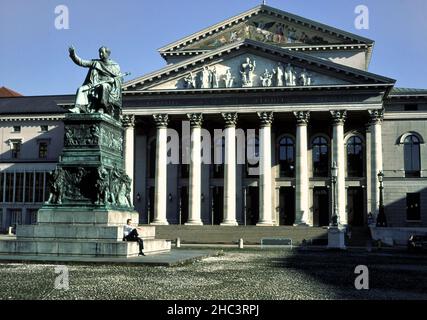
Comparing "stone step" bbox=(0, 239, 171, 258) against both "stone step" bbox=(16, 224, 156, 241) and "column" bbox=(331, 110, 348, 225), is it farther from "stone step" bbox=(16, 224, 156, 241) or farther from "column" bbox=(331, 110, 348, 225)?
"column" bbox=(331, 110, 348, 225)

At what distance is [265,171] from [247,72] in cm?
1015

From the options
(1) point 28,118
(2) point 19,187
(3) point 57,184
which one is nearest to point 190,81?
→ (1) point 28,118

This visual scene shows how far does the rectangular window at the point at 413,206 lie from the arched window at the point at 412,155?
217 cm

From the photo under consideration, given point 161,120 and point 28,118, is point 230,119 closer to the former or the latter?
point 161,120

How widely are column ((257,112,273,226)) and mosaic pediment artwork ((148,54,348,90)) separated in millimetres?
3594

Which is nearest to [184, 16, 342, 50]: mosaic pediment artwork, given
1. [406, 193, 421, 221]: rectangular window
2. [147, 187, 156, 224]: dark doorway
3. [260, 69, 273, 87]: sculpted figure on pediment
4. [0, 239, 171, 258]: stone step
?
[260, 69, 273, 87]: sculpted figure on pediment

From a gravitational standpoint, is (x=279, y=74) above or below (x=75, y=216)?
above

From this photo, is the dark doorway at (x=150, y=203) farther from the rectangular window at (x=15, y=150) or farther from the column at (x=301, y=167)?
the rectangular window at (x=15, y=150)

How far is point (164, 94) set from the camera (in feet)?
196

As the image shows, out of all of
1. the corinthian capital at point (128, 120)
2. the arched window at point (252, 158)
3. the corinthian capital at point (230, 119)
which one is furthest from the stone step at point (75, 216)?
the arched window at point (252, 158)

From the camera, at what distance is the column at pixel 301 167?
56.7 metres

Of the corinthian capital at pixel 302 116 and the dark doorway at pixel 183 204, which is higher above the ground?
the corinthian capital at pixel 302 116

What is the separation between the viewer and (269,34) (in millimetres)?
67438
